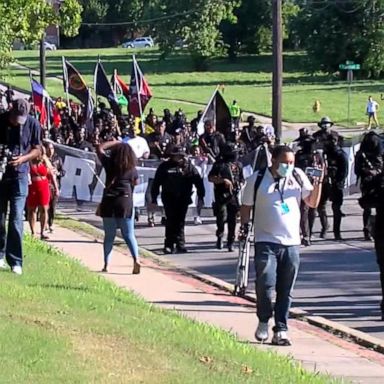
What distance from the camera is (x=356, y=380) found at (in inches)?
341

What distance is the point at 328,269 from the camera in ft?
51.6

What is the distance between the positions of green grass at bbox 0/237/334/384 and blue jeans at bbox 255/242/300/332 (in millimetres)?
467

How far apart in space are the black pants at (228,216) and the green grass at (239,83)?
84.1 ft

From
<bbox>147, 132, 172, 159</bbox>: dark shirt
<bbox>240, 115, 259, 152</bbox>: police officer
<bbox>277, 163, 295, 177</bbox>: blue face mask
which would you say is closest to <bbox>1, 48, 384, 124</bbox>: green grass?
<bbox>240, 115, 259, 152</bbox>: police officer

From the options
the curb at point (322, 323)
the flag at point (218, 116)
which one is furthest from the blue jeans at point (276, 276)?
the flag at point (218, 116)

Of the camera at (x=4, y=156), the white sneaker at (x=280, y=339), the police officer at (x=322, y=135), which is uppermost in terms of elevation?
the camera at (x=4, y=156)

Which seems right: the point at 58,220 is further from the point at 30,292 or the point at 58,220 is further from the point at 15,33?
the point at 30,292

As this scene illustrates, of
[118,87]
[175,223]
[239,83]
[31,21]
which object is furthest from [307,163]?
[239,83]

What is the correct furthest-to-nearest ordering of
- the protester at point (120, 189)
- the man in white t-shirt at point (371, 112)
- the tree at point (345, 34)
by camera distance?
the tree at point (345, 34) < the man in white t-shirt at point (371, 112) < the protester at point (120, 189)

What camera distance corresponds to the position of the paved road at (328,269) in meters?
12.6

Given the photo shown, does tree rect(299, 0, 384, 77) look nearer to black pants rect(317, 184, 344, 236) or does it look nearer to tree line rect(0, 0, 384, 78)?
tree line rect(0, 0, 384, 78)

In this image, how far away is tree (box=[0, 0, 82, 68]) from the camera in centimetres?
1836

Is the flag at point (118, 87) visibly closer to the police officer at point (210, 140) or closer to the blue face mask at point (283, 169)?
the police officer at point (210, 140)

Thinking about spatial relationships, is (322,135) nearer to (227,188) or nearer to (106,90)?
(227,188)
